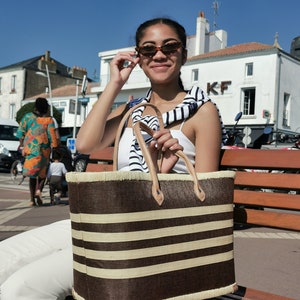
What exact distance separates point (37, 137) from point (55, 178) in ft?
6.22

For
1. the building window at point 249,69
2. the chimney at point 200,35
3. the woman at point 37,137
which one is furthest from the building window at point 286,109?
the woman at point 37,137

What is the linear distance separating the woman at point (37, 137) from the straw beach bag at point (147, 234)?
19.6 ft

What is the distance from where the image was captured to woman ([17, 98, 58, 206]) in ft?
24.2

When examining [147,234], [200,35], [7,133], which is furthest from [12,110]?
[147,234]

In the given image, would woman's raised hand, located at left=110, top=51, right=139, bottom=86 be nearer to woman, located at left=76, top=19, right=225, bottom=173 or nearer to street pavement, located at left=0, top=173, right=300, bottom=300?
woman, located at left=76, top=19, right=225, bottom=173

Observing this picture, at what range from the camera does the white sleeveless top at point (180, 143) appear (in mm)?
1969

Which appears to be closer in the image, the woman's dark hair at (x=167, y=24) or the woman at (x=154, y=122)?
the woman at (x=154, y=122)

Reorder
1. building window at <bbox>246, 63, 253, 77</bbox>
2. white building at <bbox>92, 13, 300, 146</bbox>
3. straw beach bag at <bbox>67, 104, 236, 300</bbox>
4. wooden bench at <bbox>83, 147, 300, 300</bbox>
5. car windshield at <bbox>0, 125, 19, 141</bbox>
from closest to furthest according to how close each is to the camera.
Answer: straw beach bag at <bbox>67, 104, 236, 300</bbox>
wooden bench at <bbox>83, 147, 300, 300</bbox>
car windshield at <bbox>0, 125, 19, 141</bbox>
white building at <bbox>92, 13, 300, 146</bbox>
building window at <bbox>246, 63, 253, 77</bbox>

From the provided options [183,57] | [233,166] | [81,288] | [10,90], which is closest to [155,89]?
[183,57]

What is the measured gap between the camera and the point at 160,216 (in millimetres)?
1455

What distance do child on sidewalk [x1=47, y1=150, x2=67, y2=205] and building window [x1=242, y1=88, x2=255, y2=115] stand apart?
21.5m

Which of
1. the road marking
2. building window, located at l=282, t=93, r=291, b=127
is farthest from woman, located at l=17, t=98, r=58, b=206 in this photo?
building window, located at l=282, t=93, r=291, b=127

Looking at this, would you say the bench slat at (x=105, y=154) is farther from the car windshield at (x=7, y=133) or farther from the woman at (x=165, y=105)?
the car windshield at (x=7, y=133)

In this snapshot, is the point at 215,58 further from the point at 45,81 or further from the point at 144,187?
the point at 144,187
